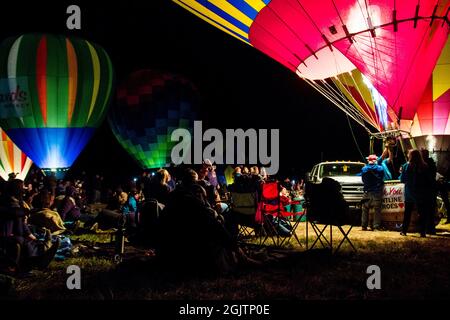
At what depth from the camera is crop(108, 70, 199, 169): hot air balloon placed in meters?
22.0

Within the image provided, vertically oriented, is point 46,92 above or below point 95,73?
below

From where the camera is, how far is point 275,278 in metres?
4.55

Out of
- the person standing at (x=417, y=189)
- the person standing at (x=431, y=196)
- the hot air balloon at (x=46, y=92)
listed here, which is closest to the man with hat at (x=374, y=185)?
the person standing at (x=417, y=189)

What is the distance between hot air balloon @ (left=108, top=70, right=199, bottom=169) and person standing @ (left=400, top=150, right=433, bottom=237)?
1623 cm

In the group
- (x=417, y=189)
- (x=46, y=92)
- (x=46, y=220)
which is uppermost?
(x=46, y=92)

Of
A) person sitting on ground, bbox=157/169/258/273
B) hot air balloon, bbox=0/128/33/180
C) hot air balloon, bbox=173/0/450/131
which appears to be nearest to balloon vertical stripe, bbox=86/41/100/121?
hot air balloon, bbox=0/128/33/180

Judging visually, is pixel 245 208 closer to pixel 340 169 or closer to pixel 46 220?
pixel 46 220

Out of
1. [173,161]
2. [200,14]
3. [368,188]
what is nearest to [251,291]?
[368,188]

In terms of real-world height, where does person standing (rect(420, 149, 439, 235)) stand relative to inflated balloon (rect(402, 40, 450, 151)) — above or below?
below

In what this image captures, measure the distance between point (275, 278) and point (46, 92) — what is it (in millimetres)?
14492

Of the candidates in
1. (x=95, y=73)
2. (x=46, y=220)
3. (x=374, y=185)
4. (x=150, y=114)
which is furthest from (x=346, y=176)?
(x=150, y=114)

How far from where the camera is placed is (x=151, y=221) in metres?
5.29

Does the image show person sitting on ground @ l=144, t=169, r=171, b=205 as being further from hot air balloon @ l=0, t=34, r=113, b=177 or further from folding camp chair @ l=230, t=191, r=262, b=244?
hot air balloon @ l=0, t=34, r=113, b=177
